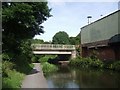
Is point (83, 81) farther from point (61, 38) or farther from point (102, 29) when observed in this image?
point (61, 38)

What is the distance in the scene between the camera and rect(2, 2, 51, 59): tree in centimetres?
2512

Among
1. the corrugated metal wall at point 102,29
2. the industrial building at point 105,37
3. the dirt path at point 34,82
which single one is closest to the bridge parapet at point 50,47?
the corrugated metal wall at point 102,29

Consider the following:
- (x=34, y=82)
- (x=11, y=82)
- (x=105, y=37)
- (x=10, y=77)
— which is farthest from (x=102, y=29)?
(x=11, y=82)

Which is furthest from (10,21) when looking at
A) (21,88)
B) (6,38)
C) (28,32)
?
(21,88)

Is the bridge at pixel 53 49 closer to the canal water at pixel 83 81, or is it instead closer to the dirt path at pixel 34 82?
the canal water at pixel 83 81

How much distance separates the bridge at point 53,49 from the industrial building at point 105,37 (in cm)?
582

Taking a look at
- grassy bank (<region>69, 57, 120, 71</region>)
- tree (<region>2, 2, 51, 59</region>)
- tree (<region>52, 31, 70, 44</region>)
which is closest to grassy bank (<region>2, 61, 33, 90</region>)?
tree (<region>2, 2, 51, 59</region>)

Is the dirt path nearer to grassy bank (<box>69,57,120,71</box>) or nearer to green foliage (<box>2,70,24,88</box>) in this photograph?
green foliage (<box>2,70,24,88</box>)

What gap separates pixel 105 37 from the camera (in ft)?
175

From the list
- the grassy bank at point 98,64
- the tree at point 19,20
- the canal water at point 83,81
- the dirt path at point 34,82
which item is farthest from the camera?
the grassy bank at point 98,64

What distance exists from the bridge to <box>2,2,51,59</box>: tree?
3795 centimetres

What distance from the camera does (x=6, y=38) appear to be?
89.5 ft

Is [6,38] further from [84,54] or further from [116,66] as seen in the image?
[84,54]

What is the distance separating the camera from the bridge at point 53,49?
70062 millimetres
